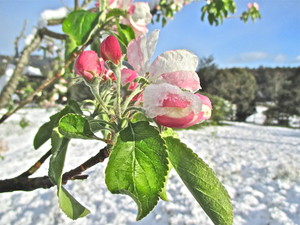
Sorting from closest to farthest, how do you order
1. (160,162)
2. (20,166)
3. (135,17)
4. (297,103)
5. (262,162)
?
(160,162) → (135,17) → (20,166) → (262,162) → (297,103)

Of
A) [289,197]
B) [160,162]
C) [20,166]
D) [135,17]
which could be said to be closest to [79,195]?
[20,166]

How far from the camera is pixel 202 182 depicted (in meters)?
0.36

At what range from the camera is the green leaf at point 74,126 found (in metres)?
0.36

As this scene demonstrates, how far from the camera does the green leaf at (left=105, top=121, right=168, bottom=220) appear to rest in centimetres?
32

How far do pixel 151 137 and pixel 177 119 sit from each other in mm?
39

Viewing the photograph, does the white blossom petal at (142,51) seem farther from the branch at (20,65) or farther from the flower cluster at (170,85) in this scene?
the branch at (20,65)

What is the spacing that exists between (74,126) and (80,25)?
265 millimetres

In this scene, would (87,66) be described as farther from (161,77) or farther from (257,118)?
(257,118)

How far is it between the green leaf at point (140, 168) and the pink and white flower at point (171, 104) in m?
0.02

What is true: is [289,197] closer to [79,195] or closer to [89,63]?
[79,195]

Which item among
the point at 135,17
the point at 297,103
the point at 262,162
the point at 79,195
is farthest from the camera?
the point at 297,103

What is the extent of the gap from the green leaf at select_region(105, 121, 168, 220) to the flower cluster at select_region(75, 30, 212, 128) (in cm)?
4

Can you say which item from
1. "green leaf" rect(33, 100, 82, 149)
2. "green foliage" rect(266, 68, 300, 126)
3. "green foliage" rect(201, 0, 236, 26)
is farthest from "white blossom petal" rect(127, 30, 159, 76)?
"green foliage" rect(266, 68, 300, 126)

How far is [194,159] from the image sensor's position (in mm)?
363
